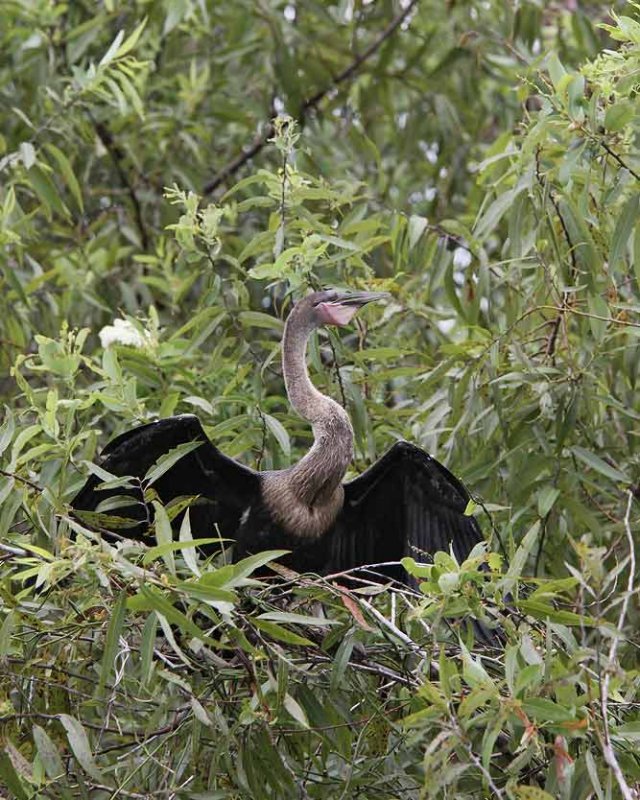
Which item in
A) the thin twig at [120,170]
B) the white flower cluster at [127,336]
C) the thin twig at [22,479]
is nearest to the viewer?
the thin twig at [22,479]

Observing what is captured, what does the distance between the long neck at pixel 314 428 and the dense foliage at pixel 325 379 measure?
3.4 inches

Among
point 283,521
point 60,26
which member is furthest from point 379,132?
point 283,521

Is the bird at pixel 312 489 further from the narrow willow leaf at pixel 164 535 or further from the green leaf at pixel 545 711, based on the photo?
the green leaf at pixel 545 711

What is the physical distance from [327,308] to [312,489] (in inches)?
18.8

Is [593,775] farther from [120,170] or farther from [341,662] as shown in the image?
[120,170]

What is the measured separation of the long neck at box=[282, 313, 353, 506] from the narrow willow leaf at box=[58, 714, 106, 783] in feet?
3.94

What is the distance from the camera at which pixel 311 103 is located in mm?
6488

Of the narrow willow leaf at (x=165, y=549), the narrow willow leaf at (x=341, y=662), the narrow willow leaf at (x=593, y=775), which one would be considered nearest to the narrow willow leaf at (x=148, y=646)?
the narrow willow leaf at (x=165, y=549)

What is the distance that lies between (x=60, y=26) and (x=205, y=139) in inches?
28.6

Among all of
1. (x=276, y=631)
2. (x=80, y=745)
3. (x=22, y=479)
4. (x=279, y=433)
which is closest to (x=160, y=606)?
(x=276, y=631)

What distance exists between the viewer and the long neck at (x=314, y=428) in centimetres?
418

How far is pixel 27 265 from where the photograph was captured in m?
5.60

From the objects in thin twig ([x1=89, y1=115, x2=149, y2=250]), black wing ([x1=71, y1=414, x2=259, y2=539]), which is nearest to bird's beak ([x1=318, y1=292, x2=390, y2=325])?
black wing ([x1=71, y1=414, x2=259, y2=539])

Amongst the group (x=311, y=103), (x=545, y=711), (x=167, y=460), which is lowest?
(x=545, y=711)
